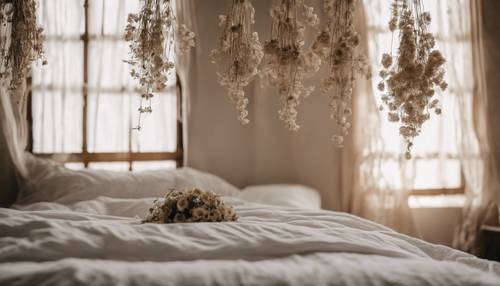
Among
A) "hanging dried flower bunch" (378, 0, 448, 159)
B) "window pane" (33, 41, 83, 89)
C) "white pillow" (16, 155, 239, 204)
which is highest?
"window pane" (33, 41, 83, 89)

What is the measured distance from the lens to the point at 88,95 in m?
3.57

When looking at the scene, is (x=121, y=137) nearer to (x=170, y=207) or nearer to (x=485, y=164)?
(x=170, y=207)

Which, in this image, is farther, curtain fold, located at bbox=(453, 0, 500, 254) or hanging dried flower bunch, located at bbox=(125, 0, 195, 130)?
curtain fold, located at bbox=(453, 0, 500, 254)

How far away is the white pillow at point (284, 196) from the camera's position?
2843 mm

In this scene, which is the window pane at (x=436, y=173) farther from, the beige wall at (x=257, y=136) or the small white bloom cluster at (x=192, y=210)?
the small white bloom cluster at (x=192, y=210)

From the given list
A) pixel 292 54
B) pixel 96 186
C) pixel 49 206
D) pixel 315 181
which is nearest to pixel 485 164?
pixel 315 181

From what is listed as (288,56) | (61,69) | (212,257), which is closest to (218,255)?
(212,257)

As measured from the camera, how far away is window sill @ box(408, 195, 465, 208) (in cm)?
375

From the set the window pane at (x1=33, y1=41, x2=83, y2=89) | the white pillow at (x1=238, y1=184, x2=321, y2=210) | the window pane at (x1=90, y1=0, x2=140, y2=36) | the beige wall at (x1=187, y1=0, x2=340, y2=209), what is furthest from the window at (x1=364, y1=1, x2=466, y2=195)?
the window pane at (x1=33, y1=41, x2=83, y2=89)

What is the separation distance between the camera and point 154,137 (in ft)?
12.0

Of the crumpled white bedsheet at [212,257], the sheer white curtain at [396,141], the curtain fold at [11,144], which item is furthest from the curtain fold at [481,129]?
the curtain fold at [11,144]

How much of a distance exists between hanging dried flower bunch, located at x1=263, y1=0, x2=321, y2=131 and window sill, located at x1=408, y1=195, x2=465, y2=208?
86.4 inches

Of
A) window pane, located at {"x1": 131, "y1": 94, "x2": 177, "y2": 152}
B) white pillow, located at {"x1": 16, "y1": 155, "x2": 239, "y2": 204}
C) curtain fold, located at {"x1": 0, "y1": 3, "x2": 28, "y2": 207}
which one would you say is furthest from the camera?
window pane, located at {"x1": 131, "y1": 94, "x2": 177, "y2": 152}

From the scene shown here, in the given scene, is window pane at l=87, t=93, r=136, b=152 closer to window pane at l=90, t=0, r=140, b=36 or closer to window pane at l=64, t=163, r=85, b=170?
window pane at l=64, t=163, r=85, b=170
